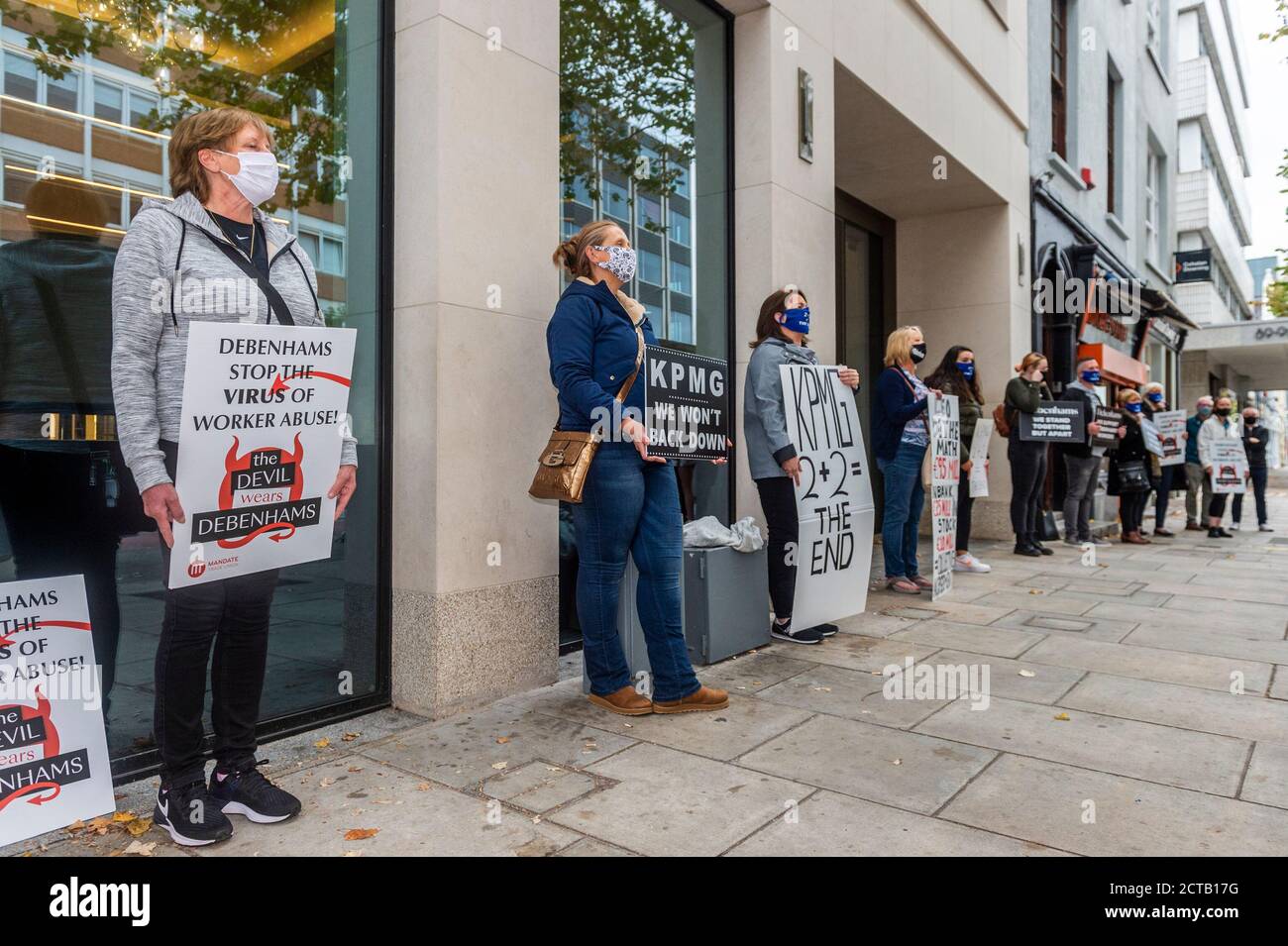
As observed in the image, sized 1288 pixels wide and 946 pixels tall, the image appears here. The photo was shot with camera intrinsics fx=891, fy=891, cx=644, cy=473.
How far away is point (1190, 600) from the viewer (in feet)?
22.8

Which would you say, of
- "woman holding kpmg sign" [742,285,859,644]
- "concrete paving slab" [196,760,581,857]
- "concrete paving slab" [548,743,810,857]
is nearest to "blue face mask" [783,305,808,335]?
"woman holding kpmg sign" [742,285,859,644]

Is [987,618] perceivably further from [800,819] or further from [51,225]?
[51,225]

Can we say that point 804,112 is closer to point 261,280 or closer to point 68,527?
point 261,280

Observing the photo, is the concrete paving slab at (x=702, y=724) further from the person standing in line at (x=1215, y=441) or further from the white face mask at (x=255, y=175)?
the person standing in line at (x=1215, y=441)

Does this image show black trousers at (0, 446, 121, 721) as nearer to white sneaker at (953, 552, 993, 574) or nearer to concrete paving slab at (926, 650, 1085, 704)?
concrete paving slab at (926, 650, 1085, 704)

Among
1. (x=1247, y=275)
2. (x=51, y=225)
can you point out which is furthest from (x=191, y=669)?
(x=1247, y=275)

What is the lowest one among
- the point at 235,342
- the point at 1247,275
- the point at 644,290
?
the point at 235,342

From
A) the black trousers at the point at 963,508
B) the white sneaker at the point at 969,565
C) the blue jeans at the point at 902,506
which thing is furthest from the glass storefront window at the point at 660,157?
the white sneaker at the point at 969,565

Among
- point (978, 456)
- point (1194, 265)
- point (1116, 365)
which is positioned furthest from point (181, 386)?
point (1194, 265)

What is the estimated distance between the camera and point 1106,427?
10.1 m

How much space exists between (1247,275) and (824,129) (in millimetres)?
59435

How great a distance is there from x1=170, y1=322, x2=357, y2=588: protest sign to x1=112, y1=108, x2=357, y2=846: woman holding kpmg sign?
6 cm

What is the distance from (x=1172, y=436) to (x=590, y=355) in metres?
11.5

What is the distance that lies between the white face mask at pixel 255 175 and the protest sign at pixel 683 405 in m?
1.66
